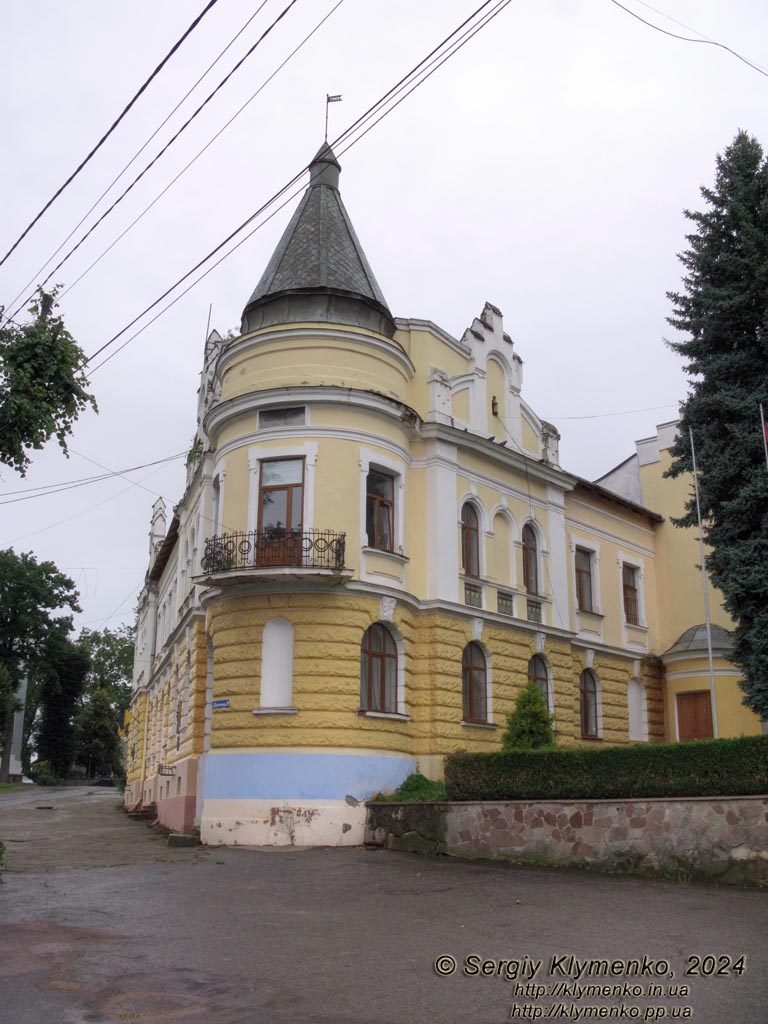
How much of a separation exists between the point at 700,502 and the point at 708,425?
1.73 metres

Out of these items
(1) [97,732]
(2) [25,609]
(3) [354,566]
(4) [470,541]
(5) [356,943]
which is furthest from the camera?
(1) [97,732]

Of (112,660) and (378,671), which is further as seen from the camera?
(112,660)

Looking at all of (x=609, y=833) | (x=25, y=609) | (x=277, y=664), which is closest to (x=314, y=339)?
(x=277, y=664)

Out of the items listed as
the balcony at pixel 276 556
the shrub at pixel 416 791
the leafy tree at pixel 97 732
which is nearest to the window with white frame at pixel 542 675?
the shrub at pixel 416 791

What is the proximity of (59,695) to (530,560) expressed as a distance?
54599mm

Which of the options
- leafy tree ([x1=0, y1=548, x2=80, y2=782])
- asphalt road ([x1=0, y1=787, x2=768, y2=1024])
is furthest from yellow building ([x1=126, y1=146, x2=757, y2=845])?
leafy tree ([x1=0, y1=548, x2=80, y2=782])

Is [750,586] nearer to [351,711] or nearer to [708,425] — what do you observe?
[708,425]

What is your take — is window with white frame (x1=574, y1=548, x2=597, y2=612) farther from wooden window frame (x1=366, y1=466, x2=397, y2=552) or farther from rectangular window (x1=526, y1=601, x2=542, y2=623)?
wooden window frame (x1=366, y1=466, x2=397, y2=552)

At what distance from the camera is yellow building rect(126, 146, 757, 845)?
20.6 metres

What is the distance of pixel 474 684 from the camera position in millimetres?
24500

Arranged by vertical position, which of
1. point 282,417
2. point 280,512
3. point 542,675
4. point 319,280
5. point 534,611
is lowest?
point 542,675

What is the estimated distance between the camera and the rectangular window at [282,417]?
879 inches

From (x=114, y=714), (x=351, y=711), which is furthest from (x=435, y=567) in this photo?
(x=114, y=714)

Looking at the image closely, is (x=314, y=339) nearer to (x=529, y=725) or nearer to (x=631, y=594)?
(x=529, y=725)
